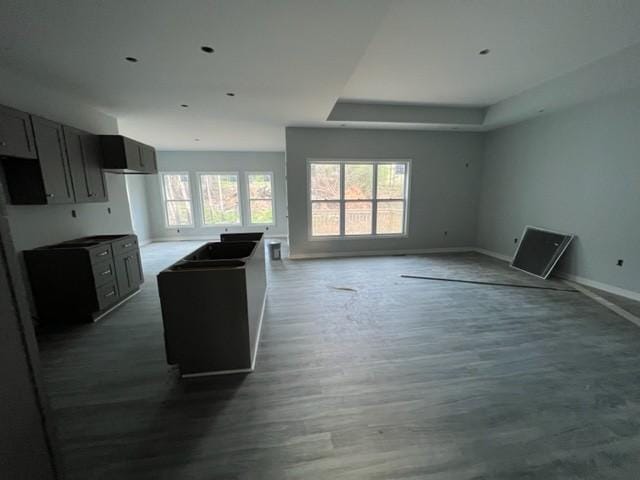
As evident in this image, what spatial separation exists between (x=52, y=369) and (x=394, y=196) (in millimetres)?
5954

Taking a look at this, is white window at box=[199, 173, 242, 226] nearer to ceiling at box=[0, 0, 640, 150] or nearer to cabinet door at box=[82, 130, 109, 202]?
ceiling at box=[0, 0, 640, 150]

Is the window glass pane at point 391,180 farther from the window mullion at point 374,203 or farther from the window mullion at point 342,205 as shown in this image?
the window mullion at point 342,205

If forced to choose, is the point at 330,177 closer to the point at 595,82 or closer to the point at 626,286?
the point at 595,82

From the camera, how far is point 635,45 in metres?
2.74

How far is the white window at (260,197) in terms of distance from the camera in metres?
8.16

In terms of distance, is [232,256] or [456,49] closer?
[456,49]

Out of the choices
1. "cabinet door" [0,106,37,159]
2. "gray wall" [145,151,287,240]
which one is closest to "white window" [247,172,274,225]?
"gray wall" [145,151,287,240]

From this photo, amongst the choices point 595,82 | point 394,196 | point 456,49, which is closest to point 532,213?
point 595,82

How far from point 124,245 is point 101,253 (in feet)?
1.73

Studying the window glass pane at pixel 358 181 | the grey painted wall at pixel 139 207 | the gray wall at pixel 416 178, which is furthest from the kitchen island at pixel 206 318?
the grey painted wall at pixel 139 207

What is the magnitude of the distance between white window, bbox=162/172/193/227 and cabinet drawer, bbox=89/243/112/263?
16.3 feet

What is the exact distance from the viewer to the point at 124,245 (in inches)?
143

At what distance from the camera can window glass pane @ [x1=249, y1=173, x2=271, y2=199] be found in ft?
26.8

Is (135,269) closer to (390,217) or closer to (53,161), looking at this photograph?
(53,161)
